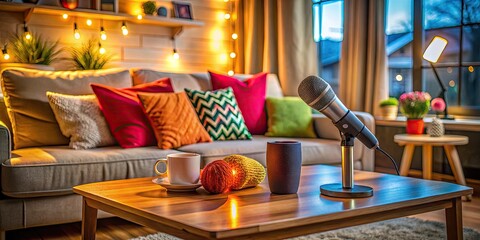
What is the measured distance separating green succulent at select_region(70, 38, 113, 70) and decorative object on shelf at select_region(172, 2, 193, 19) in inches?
28.1

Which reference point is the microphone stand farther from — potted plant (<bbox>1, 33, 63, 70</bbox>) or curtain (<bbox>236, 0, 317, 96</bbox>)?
curtain (<bbox>236, 0, 317, 96</bbox>)

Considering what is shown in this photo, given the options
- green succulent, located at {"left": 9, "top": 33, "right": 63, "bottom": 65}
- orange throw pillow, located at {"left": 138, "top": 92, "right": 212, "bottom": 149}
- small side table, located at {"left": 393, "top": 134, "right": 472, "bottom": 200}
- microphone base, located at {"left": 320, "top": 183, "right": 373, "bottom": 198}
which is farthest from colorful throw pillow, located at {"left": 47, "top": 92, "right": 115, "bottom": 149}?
small side table, located at {"left": 393, "top": 134, "right": 472, "bottom": 200}

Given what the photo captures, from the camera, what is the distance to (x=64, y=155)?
108 inches

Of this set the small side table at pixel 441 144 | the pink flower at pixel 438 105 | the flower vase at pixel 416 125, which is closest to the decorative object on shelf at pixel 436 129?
the small side table at pixel 441 144

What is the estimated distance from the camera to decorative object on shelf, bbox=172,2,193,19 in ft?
15.2

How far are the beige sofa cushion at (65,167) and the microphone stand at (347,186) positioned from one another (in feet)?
4.22

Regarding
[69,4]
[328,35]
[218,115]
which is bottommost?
[218,115]

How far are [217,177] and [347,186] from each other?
42 centimetres

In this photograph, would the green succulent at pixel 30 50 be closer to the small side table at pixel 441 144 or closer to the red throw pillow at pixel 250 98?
the red throw pillow at pixel 250 98

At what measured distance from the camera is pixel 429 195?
5.89ft

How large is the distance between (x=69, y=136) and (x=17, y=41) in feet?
3.74

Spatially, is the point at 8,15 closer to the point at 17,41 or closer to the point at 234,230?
the point at 17,41

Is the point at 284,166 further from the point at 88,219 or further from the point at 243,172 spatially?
the point at 88,219

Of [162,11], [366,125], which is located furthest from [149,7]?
[366,125]
